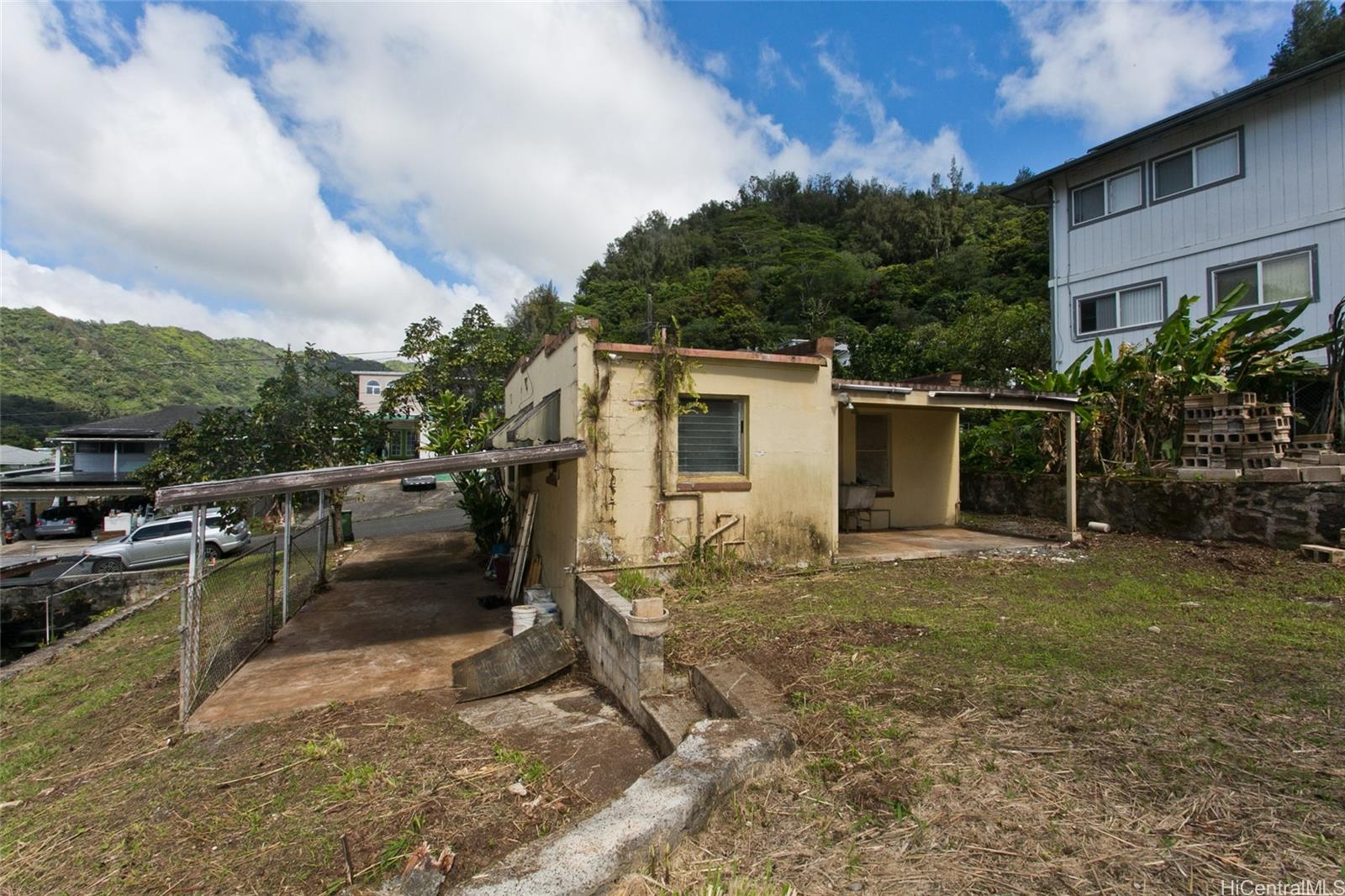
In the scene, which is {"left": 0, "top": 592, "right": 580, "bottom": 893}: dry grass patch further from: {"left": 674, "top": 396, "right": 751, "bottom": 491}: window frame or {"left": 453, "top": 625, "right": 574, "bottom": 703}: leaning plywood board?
{"left": 674, "top": 396, "right": 751, "bottom": 491}: window frame

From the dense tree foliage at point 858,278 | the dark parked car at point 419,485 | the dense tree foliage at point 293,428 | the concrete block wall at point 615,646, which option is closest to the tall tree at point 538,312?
the dense tree foliage at point 858,278

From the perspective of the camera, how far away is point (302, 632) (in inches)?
313

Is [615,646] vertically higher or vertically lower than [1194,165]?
lower

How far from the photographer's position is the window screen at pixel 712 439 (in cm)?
734

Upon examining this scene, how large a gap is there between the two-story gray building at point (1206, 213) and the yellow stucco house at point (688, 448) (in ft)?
22.9

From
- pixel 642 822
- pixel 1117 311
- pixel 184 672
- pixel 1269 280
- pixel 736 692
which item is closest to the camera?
pixel 642 822

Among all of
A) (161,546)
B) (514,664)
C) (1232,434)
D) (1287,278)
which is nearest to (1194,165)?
(1287,278)

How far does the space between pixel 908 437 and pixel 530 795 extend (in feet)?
31.5

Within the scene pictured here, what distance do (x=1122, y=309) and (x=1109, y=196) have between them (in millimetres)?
2710

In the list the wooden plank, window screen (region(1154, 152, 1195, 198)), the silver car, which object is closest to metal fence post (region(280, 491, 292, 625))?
the wooden plank

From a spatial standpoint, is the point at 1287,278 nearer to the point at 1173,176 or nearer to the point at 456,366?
the point at 1173,176

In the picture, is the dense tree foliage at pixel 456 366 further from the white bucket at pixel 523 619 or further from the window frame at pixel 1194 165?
the window frame at pixel 1194 165

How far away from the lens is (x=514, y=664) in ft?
18.6

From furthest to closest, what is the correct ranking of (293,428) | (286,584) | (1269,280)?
(293,428), (1269,280), (286,584)
